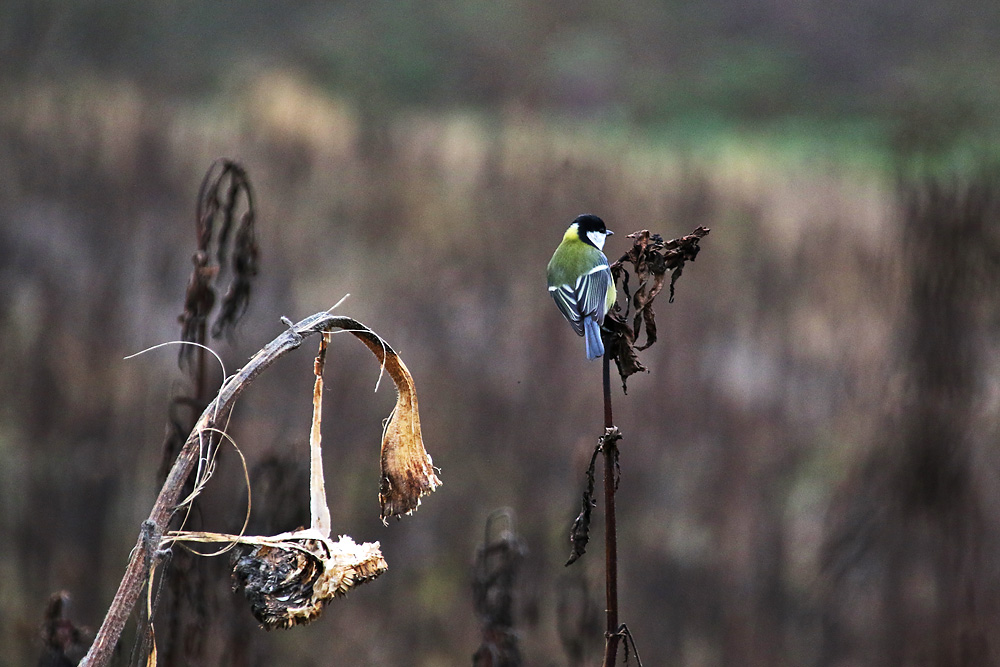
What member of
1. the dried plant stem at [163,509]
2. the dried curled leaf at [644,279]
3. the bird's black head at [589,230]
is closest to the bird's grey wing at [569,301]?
the bird's black head at [589,230]

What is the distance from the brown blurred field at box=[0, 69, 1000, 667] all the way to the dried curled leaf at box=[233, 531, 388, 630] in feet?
6.13

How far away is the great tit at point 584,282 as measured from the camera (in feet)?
9.09

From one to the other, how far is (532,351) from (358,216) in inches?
155

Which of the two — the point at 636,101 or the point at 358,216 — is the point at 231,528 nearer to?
the point at 358,216

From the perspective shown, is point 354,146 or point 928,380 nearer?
point 928,380

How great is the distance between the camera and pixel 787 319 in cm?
1037

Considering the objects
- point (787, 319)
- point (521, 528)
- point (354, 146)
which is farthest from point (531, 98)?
point (521, 528)

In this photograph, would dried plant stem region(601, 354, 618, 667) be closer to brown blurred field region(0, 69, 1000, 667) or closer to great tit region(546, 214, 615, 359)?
great tit region(546, 214, 615, 359)

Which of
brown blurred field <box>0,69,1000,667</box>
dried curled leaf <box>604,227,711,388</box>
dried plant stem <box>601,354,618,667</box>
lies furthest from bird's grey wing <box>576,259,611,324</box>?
dried plant stem <box>601,354,618,667</box>

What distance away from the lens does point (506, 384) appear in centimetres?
855

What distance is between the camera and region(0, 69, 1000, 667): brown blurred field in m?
4.71

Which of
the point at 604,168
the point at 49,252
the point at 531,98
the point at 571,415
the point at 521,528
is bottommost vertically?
the point at 521,528

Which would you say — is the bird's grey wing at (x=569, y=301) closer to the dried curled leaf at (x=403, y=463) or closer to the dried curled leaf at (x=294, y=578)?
the dried curled leaf at (x=403, y=463)

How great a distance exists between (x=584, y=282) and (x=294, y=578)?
6.69 feet
